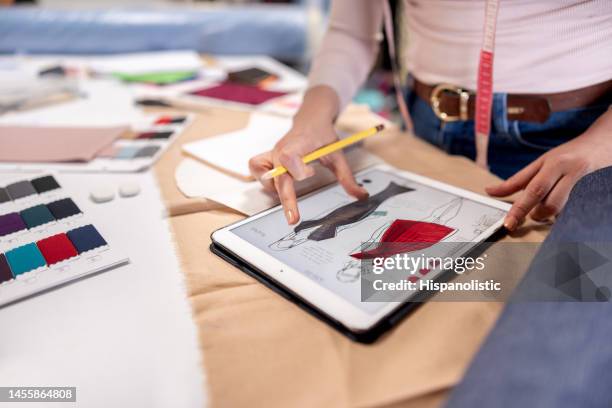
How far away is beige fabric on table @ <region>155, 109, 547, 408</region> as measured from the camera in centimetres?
30

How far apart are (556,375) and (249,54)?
4.26 ft

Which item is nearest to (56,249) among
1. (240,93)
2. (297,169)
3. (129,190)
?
(129,190)

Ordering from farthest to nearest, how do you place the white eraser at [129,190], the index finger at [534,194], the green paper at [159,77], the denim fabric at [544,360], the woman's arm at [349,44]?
the green paper at [159,77] < the woman's arm at [349,44] < the white eraser at [129,190] < the index finger at [534,194] < the denim fabric at [544,360]

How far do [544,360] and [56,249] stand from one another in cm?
41

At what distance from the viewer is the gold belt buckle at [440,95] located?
2.13 ft

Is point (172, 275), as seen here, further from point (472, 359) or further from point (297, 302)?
point (472, 359)

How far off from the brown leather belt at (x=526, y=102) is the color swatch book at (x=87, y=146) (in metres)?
0.41

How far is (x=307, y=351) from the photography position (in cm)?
33

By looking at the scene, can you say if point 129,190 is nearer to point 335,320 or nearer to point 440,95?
point 335,320

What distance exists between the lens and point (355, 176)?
589 millimetres

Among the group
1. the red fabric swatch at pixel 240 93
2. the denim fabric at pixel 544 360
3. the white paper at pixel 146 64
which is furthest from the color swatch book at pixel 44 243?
the white paper at pixel 146 64

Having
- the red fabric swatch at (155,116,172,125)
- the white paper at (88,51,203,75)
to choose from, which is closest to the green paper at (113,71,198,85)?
the white paper at (88,51,203,75)

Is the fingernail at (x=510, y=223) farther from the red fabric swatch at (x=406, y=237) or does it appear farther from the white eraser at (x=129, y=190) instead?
the white eraser at (x=129, y=190)

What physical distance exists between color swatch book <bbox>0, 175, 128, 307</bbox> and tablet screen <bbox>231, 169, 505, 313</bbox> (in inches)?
5.3
